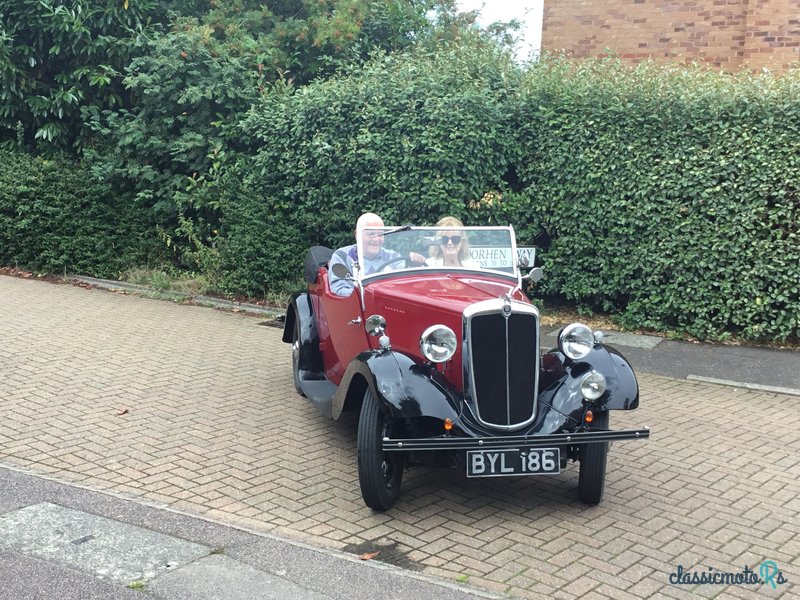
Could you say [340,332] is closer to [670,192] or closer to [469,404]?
[469,404]

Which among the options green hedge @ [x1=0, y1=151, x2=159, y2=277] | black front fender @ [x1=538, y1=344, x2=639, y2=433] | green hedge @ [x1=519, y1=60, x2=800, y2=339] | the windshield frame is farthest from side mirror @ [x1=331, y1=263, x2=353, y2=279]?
green hedge @ [x1=0, y1=151, x2=159, y2=277]

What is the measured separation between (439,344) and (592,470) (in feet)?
3.87

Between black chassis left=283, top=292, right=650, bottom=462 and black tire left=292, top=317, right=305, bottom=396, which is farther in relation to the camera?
black tire left=292, top=317, right=305, bottom=396

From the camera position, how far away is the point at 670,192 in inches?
364

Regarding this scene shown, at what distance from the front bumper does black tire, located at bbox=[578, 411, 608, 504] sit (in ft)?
0.54

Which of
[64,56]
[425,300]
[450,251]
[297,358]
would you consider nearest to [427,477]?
[425,300]

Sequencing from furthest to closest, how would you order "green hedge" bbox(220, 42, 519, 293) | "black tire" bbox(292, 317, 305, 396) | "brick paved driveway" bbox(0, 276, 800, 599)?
"green hedge" bbox(220, 42, 519, 293), "black tire" bbox(292, 317, 305, 396), "brick paved driveway" bbox(0, 276, 800, 599)

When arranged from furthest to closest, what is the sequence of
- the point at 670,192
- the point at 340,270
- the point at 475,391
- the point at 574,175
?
the point at 574,175 < the point at 670,192 < the point at 340,270 < the point at 475,391

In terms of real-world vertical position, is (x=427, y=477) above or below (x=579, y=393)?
below

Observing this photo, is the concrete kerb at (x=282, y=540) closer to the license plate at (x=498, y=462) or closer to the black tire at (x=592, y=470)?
the license plate at (x=498, y=462)

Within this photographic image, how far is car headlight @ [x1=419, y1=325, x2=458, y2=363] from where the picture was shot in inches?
194

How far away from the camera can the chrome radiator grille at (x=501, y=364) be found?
488cm

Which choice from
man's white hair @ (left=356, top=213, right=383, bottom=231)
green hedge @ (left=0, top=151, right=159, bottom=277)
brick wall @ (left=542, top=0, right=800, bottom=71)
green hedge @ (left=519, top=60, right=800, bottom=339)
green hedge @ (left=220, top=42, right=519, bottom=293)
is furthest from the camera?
green hedge @ (left=0, top=151, right=159, bottom=277)

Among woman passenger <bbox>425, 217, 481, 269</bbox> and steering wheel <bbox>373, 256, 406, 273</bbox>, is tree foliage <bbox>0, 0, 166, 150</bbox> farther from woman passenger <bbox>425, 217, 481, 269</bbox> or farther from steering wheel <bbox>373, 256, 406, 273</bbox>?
woman passenger <bbox>425, 217, 481, 269</bbox>
